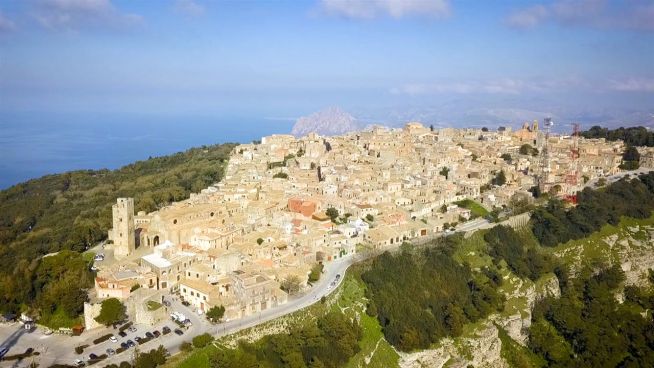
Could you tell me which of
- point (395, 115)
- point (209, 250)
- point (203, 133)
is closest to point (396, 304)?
point (209, 250)

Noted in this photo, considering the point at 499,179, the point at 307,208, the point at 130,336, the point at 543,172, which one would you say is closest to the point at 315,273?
the point at 307,208

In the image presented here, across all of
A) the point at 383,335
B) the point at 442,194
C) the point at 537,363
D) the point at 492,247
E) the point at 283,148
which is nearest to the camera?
the point at 383,335

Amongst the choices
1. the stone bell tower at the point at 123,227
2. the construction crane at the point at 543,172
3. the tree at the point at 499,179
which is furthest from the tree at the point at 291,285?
the construction crane at the point at 543,172

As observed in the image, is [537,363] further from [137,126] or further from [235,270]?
[137,126]

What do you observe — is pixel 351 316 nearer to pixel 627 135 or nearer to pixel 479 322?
pixel 479 322

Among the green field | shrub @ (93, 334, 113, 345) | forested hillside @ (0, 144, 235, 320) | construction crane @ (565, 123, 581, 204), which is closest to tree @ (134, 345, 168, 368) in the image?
shrub @ (93, 334, 113, 345)

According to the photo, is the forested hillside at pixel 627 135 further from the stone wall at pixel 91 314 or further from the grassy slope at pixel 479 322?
the stone wall at pixel 91 314
